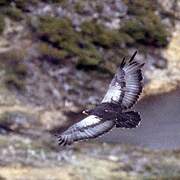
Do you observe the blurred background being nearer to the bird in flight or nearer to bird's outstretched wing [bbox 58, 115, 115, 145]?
the bird in flight

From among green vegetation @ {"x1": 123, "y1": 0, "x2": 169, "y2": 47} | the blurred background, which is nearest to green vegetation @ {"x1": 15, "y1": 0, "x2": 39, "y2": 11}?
the blurred background

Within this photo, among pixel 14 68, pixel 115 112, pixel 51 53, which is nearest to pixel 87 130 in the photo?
pixel 115 112

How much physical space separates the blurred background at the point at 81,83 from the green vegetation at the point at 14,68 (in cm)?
4

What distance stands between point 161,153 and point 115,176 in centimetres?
276

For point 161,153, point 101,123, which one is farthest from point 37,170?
point 101,123

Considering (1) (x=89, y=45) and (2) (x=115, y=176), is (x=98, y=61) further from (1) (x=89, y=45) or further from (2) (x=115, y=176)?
(2) (x=115, y=176)

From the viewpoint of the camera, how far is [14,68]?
28.5 meters

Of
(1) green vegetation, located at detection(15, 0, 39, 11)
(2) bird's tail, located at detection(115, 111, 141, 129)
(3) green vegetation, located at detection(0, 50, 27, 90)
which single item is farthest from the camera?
(1) green vegetation, located at detection(15, 0, 39, 11)

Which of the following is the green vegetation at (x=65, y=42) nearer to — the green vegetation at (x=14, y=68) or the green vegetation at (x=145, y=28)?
the green vegetation at (x=14, y=68)

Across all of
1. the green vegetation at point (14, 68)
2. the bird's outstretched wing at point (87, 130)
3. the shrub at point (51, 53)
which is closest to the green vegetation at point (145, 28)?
the shrub at point (51, 53)

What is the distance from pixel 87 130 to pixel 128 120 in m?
0.72

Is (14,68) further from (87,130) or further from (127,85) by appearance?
(87,130)

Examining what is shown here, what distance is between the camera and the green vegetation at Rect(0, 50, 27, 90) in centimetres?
2764

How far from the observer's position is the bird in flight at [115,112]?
11266 mm
